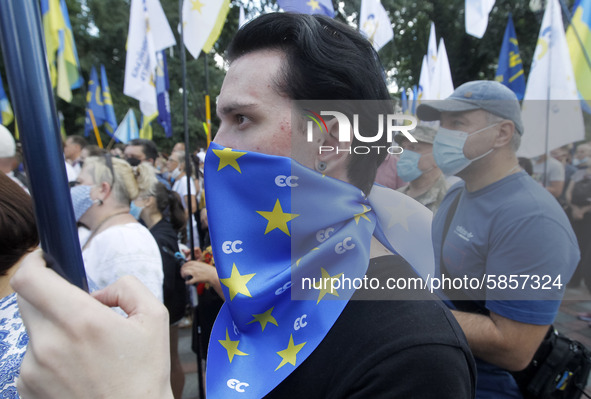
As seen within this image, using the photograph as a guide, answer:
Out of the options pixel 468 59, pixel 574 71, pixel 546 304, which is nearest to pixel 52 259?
pixel 546 304

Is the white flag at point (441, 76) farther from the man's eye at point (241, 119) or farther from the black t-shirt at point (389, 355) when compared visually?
the black t-shirt at point (389, 355)

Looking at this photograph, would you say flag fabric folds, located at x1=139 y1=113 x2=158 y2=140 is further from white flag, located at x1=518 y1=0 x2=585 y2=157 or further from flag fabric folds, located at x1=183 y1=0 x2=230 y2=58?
white flag, located at x1=518 y1=0 x2=585 y2=157

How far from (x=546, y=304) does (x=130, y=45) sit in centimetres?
501

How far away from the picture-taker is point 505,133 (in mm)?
1648

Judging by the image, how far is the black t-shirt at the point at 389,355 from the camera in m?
0.71

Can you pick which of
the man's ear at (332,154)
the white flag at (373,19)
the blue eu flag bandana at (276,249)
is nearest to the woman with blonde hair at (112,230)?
the blue eu flag bandana at (276,249)

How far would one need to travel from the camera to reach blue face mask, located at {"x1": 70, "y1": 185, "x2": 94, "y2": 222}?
230 cm

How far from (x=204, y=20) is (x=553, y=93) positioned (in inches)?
130

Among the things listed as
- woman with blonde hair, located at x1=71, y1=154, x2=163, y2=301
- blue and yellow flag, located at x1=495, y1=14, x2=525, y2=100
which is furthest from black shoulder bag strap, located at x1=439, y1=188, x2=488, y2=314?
blue and yellow flag, located at x1=495, y1=14, x2=525, y2=100

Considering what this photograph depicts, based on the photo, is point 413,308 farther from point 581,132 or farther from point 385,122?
point 581,132

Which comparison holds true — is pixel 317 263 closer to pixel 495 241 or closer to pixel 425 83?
pixel 495 241

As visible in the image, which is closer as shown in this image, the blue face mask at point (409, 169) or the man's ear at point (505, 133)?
the man's ear at point (505, 133)

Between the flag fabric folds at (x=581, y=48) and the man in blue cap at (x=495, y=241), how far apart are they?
8.51 feet

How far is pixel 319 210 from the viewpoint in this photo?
977 mm
